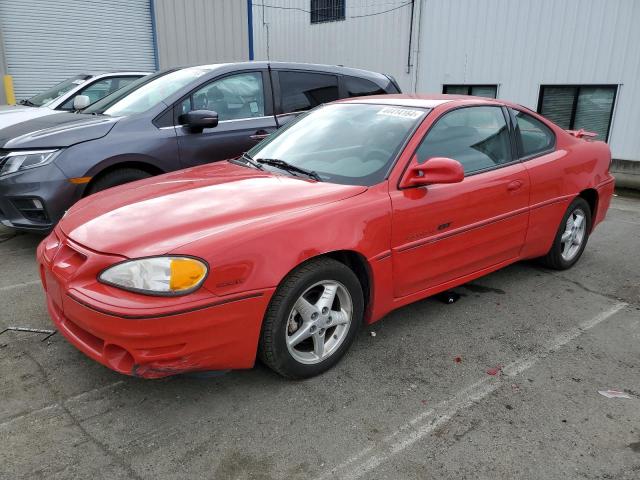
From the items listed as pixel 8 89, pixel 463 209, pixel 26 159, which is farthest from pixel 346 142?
pixel 8 89

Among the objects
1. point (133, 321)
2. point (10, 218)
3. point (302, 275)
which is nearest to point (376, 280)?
point (302, 275)

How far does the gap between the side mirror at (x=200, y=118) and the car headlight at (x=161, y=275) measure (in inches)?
105

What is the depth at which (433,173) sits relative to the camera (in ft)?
9.75

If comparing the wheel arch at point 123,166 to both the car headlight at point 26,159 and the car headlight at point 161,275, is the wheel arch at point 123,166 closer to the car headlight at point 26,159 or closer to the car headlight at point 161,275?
the car headlight at point 26,159

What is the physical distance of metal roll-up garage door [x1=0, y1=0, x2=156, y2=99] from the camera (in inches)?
456

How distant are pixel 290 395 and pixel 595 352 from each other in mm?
1927

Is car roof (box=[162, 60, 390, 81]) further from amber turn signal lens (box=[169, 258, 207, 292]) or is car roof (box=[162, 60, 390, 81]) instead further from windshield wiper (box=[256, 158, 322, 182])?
amber turn signal lens (box=[169, 258, 207, 292])

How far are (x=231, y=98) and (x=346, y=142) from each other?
229cm

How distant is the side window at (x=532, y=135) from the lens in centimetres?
398

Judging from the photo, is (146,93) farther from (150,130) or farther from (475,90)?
(475,90)

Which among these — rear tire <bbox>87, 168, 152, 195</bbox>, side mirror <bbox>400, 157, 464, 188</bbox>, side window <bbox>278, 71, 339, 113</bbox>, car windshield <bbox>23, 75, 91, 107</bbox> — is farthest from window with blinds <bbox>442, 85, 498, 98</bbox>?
side mirror <bbox>400, 157, 464, 188</bbox>

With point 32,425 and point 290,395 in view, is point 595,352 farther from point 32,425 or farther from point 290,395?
point 32,425

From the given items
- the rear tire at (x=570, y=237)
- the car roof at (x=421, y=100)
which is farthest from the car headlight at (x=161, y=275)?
the rear tire at (x=570, y=237)

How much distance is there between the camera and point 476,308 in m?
3.77
